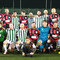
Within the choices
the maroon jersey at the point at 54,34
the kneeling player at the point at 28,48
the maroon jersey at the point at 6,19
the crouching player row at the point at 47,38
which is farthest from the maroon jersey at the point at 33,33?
the maroon jersey at the point at 6,19

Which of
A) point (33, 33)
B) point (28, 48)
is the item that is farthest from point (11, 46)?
point (33, 33)

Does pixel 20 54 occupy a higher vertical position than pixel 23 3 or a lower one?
lower

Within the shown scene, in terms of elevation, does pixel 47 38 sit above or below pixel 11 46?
above

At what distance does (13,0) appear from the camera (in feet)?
60.5

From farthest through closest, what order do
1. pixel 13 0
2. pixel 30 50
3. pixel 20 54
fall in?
pixel 13 0, pixel 20 54, pixel 30 50

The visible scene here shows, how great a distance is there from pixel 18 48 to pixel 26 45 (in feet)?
→ 1.66

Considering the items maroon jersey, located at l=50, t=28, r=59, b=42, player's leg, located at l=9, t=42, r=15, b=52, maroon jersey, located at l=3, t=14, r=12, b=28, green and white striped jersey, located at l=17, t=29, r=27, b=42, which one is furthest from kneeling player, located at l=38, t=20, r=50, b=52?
maroon jersey, located at l=3, t=14, r=12, b=28

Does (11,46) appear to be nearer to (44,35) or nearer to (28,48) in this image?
(28,48)

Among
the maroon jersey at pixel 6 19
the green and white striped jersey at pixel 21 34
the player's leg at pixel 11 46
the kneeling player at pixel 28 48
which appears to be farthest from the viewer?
the maroon jersey at pixel 6 19

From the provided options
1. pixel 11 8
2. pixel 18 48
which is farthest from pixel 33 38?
pixel 11 8

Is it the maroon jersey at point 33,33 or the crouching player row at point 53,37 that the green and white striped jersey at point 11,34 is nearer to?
the maroon jersey at point 33,33

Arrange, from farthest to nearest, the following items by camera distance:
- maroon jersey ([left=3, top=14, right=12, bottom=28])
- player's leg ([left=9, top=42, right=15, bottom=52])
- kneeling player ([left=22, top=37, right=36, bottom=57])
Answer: maroon jersey ([left=3, top=14, right=12, bottom=28]) → player's leg ([left=9, top=42, right=15, bottom=52]) → kneeling player ([left=22, top=37, right=36, bottom=57])

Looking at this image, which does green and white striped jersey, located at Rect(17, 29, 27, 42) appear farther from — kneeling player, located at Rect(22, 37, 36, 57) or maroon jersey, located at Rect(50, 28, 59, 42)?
maroon jersey, located at Rect(50, 28, 59, 42)

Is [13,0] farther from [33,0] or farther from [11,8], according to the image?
[33,0]
